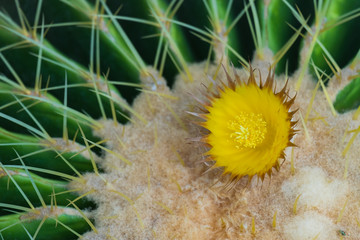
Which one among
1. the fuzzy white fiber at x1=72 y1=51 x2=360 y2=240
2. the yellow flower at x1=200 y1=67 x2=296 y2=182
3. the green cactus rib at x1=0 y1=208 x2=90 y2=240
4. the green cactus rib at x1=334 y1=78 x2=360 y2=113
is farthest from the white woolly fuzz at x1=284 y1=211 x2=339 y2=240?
the green cactus rib at x1=0 y1=208 x2=90 y2=240

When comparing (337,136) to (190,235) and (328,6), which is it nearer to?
(328,6)

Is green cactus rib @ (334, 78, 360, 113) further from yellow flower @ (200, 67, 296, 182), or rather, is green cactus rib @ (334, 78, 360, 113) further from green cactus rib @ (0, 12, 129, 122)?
green cactus rib @ (0, 12, 129, 122)

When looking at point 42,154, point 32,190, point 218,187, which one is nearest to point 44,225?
point 32,190

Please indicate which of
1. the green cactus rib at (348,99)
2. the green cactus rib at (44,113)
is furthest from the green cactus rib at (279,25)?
the green cactus rib at (44,113)

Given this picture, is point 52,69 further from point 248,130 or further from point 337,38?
point 337,38

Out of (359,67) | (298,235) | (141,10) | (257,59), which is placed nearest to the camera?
(298,235)

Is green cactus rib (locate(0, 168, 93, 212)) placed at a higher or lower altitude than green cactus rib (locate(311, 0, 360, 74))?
lower

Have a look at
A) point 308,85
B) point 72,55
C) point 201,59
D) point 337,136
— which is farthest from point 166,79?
point 337,136
